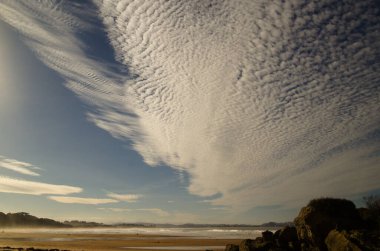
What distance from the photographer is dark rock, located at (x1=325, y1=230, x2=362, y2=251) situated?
533 inches

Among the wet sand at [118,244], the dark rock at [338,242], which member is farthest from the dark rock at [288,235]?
the wet sand at [118,244]

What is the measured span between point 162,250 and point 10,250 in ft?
53.9

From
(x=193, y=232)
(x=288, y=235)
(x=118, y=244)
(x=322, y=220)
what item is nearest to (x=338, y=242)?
(x=322, y=220)

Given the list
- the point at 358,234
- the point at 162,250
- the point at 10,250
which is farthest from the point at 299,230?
the point at 10,250

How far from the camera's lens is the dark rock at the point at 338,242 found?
44.4 ft

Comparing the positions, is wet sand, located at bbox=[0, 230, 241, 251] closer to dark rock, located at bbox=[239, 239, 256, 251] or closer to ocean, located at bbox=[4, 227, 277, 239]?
ocean, located at bbox=[4, 227, 277, 239]

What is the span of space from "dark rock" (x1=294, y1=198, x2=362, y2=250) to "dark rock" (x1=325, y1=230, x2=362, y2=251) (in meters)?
0.89

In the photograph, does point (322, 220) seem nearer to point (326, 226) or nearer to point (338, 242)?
point (326, 226)

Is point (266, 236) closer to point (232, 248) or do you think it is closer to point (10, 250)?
point (232, 248)

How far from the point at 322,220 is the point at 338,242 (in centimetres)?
285

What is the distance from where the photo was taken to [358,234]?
14.0 meters

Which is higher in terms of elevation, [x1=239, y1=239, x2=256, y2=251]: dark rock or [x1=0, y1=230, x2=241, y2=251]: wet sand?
[x1=239, y1=239, x2=256, y2=251]: dark rock

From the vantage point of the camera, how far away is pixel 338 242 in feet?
47.4

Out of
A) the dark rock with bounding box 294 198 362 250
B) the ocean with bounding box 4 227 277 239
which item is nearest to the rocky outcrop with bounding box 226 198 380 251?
the dark rock with bounding box 294 198 362 250
